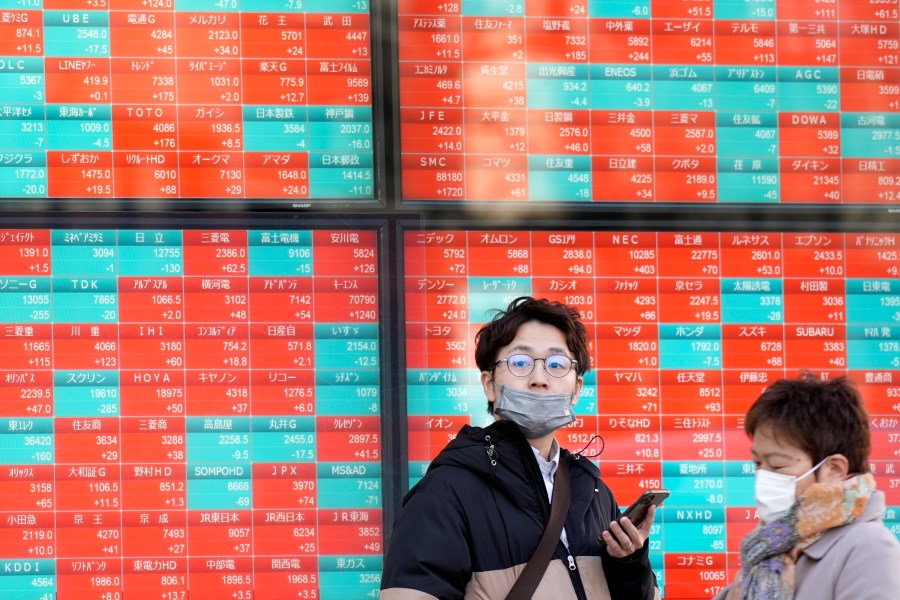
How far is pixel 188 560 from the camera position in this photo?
14.3ft

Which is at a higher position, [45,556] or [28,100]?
[28,100]

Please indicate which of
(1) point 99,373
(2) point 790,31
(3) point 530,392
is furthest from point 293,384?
(2) point 790,31

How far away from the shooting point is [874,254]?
15.6 ft

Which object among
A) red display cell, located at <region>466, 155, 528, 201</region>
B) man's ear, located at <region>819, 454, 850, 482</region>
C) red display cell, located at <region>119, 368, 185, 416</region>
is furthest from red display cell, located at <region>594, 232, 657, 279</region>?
man's ear, located at <region>819, 454, 850, 482</region>

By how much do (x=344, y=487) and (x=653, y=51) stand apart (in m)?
2.49

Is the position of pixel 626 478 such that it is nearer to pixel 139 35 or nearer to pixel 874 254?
pixel 874 254

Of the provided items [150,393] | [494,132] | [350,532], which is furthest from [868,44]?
[150,393]

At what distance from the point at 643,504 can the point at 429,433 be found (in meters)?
1.61

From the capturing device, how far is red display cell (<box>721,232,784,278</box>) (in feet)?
15.4

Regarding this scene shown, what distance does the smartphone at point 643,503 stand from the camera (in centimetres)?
304

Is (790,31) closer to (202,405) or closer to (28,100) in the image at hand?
(202,405)

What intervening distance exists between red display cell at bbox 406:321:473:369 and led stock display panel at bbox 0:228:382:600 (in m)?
0.17

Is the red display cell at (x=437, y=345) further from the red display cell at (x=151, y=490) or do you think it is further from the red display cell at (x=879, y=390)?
the red display cell at (x=879, y=390)

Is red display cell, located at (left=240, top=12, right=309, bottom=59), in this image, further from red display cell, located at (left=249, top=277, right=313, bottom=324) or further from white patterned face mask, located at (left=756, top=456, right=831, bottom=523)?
white patterned face mask, located at (left=756, top=456, right=831, bottom=523)
